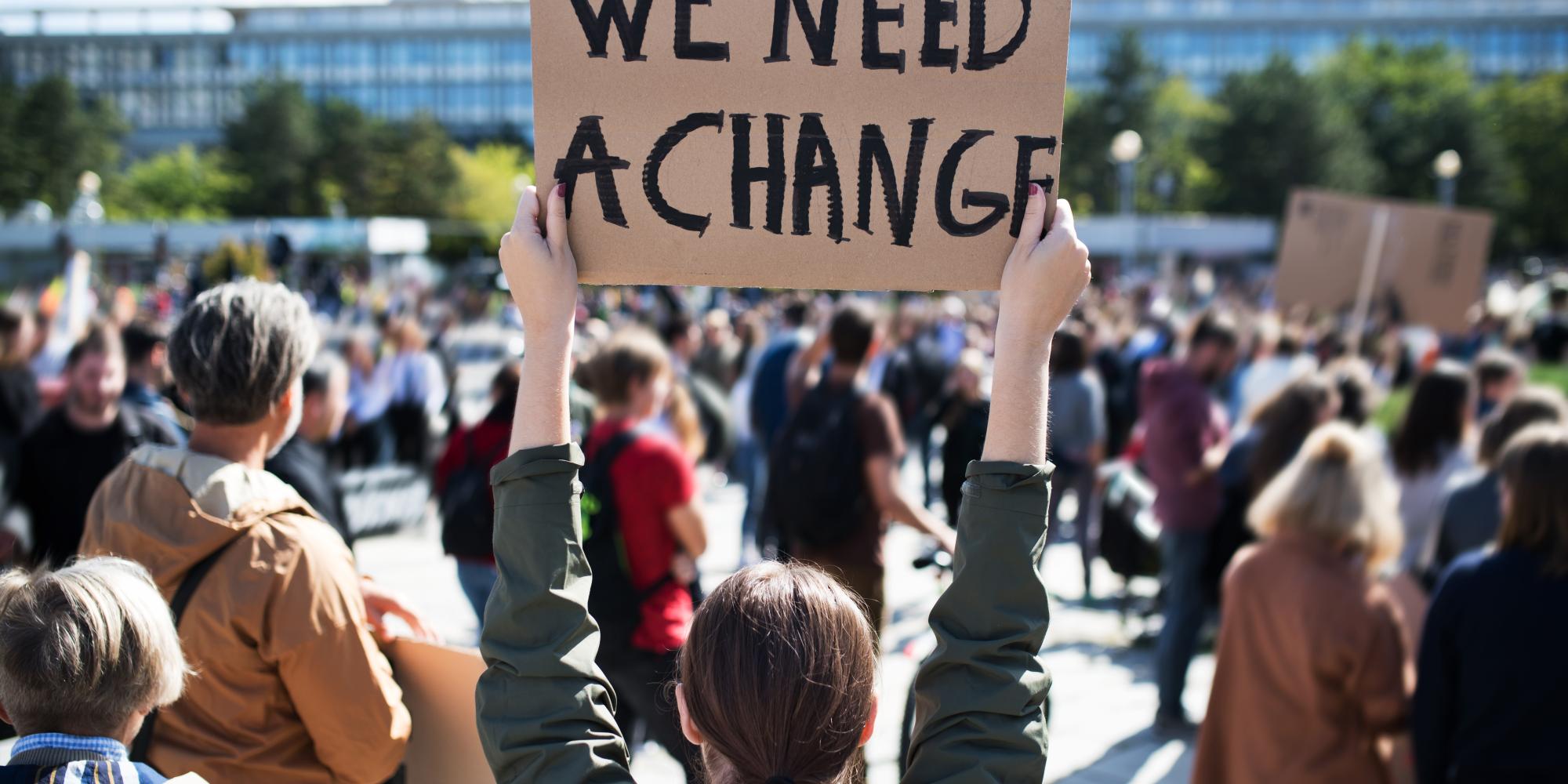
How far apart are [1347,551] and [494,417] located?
9.52 ft

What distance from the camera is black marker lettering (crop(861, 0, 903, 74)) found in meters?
1.72

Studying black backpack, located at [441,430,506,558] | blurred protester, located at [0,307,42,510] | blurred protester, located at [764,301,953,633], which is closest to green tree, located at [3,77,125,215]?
blurred protester, located at [0,307,42,510]

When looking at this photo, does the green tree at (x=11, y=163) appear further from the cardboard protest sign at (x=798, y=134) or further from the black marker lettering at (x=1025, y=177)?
the black marker lettering at (x=1025, y=177)

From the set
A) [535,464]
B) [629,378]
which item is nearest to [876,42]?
[535,464]

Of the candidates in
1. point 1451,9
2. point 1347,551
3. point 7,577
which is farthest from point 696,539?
point 1451,9

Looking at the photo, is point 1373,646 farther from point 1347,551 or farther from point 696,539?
point 696,539

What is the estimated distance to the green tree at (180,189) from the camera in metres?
75.1

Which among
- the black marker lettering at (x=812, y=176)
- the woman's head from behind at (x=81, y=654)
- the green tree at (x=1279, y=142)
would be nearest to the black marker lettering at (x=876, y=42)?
the black marker lettering at (x=812, y=176)

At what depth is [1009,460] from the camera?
146 cm

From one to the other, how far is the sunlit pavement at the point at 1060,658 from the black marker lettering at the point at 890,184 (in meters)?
1.82

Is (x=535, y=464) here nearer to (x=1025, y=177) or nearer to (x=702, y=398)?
(x=1025, y=177)

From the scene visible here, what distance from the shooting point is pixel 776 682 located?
132cm

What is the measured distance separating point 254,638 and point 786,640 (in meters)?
1.12

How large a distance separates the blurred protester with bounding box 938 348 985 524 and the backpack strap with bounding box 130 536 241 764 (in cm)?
532
